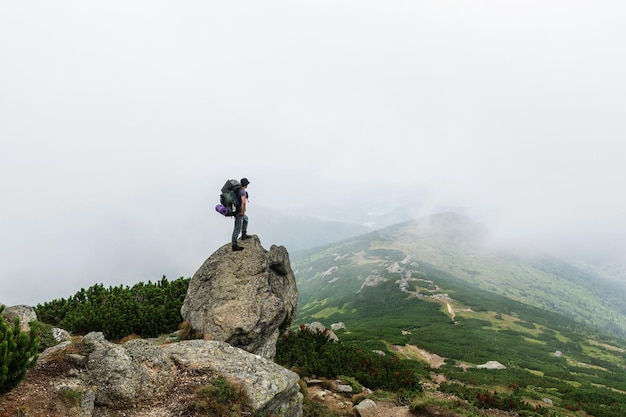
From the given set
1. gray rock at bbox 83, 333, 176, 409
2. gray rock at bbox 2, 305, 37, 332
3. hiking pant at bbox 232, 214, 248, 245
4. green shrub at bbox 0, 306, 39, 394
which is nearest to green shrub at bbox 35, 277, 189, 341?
gray rock at bbox 2, 305, 37, 332

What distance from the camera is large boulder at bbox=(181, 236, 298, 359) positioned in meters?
17.8

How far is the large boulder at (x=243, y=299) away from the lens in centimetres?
1778

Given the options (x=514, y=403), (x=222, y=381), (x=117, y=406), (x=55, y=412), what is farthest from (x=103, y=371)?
(x=514, y=403)

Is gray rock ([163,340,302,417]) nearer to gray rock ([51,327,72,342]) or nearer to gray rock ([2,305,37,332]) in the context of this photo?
gray rock ([51,327,72,342])

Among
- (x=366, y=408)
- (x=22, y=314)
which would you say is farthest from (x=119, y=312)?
(x=366, y=408)

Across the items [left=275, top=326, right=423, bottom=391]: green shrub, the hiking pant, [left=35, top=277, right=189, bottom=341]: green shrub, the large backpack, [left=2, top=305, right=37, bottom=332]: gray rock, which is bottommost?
[left=275, top=326, right=423, bottom=391]: green shrub

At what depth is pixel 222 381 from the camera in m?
11.1

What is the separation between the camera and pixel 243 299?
62.5 feet

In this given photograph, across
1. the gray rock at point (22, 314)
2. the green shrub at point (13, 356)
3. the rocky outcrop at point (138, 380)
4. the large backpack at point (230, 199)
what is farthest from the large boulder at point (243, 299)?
the green shrub at point (13, 356)

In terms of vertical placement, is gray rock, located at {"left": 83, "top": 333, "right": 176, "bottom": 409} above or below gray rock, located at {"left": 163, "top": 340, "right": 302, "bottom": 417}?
above

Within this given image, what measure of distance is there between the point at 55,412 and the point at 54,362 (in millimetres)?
2114

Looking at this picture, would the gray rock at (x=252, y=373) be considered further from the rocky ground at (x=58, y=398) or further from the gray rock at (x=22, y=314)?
the gray rock at (x=22, y=314)

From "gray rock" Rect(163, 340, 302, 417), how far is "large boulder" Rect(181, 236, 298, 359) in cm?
396

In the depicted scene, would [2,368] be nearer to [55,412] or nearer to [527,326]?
[55,412]
